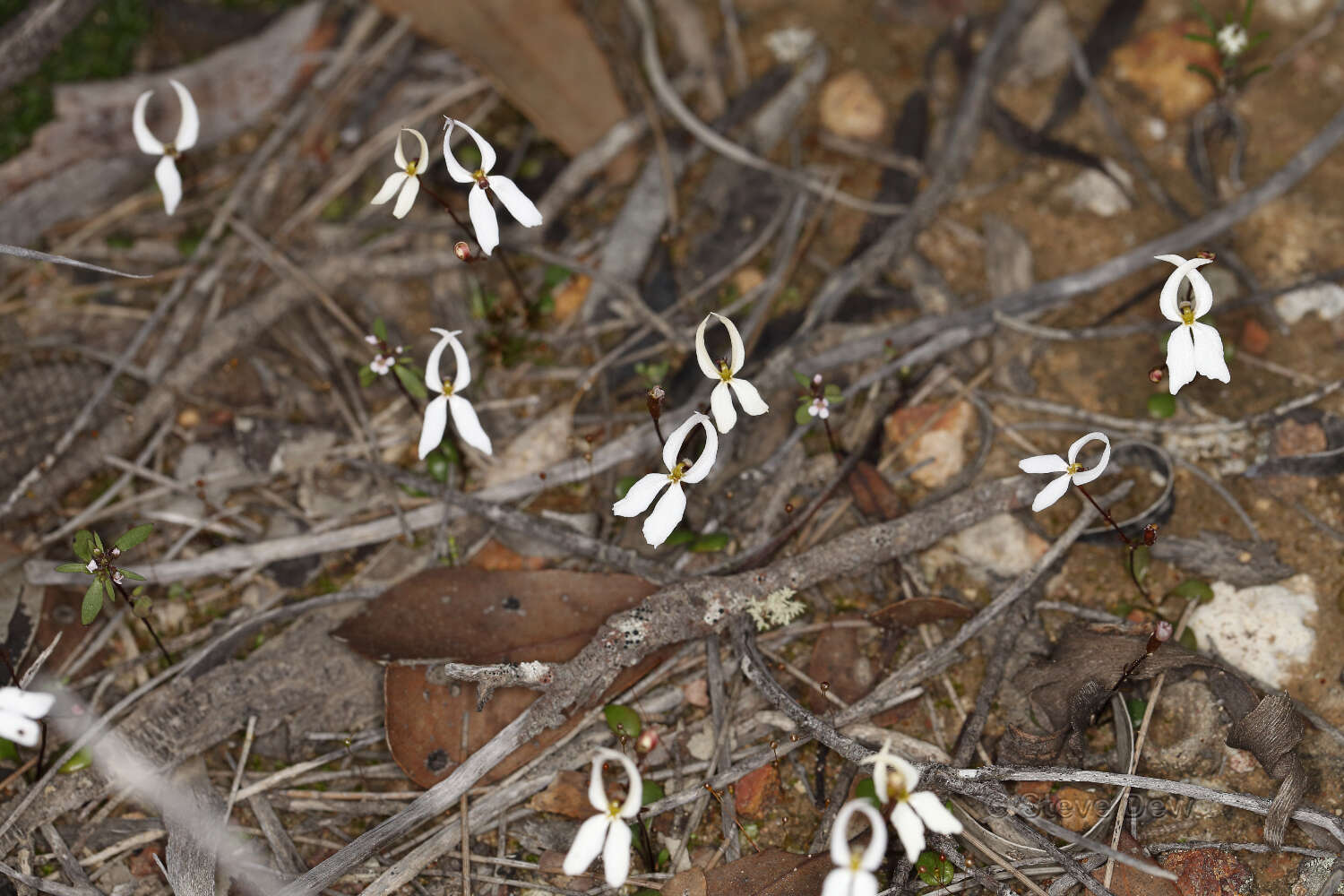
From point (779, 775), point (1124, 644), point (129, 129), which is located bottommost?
point (779, 775)

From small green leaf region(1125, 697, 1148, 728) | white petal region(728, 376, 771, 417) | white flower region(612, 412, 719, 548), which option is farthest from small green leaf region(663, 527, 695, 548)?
small green leaf region(1125, 697, 1148, 728)

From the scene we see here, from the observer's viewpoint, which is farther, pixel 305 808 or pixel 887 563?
pixel 887 563

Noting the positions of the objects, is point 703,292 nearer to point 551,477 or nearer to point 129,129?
point 551,477

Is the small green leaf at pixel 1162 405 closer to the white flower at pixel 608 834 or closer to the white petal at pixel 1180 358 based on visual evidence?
the white petal at pixel 1180 358

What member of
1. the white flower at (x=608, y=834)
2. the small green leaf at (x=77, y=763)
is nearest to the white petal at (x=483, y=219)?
the white flower at (x=608, y=834)

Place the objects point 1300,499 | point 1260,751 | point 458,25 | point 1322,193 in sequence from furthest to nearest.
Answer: point 458,25, point 1322,193, point 1300,499, point 1260,751

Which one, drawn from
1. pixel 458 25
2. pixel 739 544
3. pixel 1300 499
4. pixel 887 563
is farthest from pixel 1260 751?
pixel 458 25

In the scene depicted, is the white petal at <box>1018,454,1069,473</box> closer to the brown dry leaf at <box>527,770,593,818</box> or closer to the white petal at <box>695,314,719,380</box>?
the white petal at <box>695,314,719,380</box>
